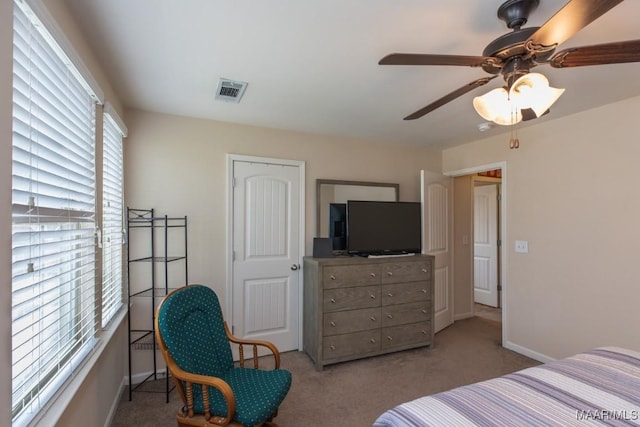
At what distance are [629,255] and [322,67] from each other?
2831 millimetres

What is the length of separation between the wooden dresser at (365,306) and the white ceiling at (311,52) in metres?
1.46

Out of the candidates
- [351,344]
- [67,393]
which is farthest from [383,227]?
[67,393]

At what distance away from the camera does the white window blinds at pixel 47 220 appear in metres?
1.07

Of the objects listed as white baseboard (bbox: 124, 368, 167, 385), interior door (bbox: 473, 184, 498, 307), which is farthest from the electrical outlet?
white baseboard (bbox: 124, 368, 167, 385)

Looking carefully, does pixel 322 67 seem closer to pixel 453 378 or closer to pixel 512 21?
pixel 512 21

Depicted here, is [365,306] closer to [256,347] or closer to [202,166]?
[256,347]

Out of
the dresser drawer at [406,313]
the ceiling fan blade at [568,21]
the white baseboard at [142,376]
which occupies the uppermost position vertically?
the ceiling fan blade at [568,21]

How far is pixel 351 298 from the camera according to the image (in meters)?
3.11

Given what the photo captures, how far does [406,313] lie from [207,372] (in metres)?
2.14

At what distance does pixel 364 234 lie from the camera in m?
3.44

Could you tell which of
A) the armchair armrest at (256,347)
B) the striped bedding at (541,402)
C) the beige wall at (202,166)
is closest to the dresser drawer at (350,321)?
the beige wall at (202,166)

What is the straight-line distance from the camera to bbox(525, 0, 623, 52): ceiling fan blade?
959 millimetres

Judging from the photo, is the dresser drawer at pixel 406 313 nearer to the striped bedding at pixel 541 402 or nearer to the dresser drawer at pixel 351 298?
the dresser drawer at pixel 351 298

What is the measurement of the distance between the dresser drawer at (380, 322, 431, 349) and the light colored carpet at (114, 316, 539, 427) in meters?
0.11
